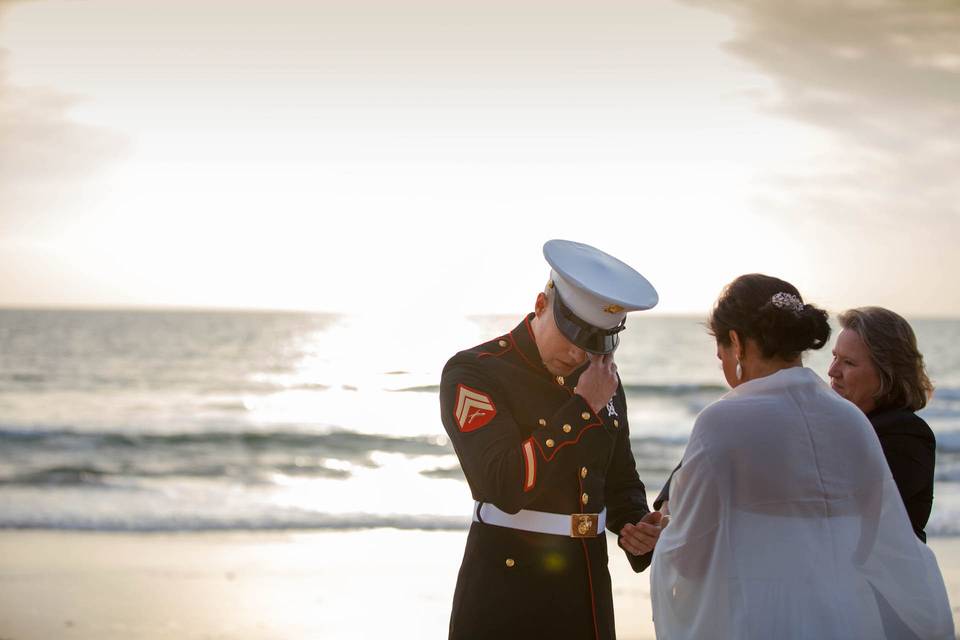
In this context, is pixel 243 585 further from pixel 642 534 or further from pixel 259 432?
pixel 259 432

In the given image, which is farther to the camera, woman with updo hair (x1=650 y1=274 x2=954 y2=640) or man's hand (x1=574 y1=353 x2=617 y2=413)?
man's hand (x1=574 y1=353 x2=617 y2=413)

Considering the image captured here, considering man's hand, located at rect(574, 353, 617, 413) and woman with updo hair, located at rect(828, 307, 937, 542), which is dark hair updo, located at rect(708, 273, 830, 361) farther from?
woman with updo hair, located at rect(828, 307, 937, 542)

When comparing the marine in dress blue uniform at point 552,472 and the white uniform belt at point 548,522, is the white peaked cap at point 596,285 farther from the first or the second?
the white uniform belt at point 548,522

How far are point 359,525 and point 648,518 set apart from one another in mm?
7398

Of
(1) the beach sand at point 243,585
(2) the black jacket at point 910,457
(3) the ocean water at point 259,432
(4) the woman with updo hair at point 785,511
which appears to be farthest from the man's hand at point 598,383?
(3) the ocean water at point 259,432

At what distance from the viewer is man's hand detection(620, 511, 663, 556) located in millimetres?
2721

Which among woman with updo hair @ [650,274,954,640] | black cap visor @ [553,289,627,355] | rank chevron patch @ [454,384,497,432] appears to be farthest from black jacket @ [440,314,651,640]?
woman with updo hair @ [650,274,954,640]

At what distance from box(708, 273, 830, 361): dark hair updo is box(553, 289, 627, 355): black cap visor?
27 cm

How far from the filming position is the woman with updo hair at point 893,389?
300cm

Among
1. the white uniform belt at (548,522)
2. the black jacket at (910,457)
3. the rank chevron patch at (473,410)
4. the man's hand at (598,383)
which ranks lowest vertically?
the white uniform belt at (548,522)

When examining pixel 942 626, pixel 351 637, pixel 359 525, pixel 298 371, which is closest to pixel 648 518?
pixel 942 626

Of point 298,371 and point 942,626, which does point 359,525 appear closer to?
point 942,626

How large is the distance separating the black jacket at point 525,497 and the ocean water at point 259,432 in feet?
23.8

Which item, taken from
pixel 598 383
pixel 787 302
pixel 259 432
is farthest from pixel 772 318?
pixel 259 432
